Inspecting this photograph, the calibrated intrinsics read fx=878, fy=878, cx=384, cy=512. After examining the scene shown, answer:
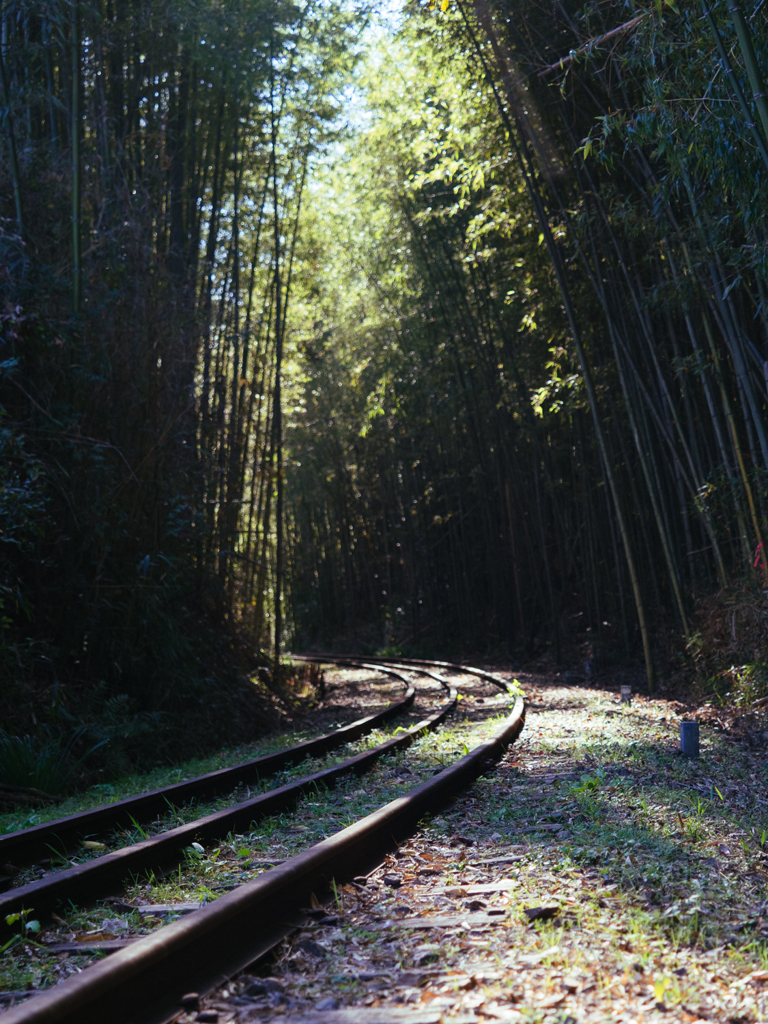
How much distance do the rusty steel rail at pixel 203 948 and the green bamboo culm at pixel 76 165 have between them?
5101mm

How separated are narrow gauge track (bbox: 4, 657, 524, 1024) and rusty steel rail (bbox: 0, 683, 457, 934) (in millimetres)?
679

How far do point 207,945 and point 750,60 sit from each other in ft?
13.3

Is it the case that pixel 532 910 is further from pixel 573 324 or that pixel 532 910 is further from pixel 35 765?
pixel 573 324

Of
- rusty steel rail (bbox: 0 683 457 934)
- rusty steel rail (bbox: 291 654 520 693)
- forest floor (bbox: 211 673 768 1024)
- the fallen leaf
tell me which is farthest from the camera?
rusty steel rail (bbox: 291 654 520 693)

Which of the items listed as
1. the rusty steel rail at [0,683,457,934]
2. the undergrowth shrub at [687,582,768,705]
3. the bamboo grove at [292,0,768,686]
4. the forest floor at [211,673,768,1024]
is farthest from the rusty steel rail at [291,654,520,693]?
the forest floor at [211,673,768,1024]

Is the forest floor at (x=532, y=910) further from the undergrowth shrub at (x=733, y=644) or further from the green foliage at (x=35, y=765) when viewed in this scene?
the undergrowth shrub at (x=733, y=644)

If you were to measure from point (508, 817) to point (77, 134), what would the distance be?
5.76 meters

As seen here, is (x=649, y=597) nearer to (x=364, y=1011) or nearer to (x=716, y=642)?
(x=716, y=642)

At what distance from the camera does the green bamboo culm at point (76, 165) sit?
649cm

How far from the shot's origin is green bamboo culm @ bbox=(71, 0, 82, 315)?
6.49 meters

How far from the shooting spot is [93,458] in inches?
256

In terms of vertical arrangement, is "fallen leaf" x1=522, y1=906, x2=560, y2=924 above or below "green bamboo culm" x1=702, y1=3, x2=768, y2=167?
below

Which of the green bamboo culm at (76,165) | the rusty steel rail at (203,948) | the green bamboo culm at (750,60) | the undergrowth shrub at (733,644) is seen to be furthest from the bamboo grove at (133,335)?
the green bamboo culm at (750,60)

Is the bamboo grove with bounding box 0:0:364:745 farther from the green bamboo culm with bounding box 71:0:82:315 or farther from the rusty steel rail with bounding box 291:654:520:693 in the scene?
the rusty steel rail with bounding box 291:654:520:693
